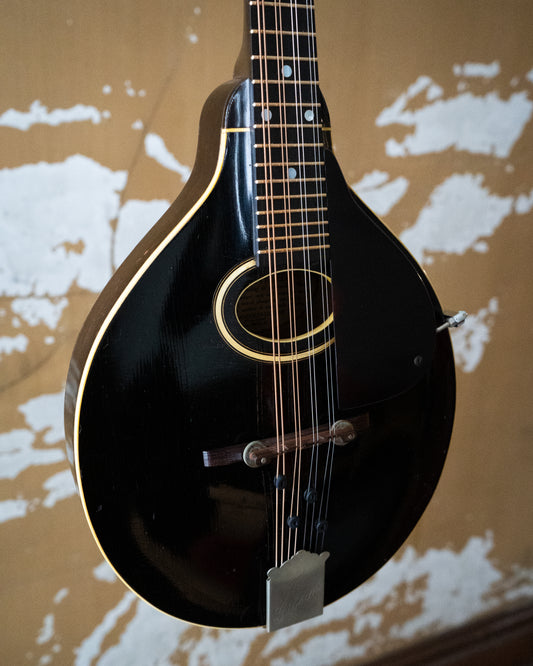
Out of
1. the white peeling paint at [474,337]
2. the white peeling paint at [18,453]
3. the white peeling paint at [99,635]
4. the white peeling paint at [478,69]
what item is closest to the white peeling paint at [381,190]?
the white peeling paint at [478,69]

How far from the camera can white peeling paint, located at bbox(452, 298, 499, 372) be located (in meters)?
1.31

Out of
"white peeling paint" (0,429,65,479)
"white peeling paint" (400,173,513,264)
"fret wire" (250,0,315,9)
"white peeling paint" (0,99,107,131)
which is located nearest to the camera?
"fret wire" (250,0,315,9)

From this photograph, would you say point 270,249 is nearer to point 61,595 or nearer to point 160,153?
point 160,153

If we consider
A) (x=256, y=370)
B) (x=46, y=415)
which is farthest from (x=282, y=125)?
(x=46, y=415)

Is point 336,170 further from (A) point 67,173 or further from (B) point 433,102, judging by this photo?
(B) point 433,102

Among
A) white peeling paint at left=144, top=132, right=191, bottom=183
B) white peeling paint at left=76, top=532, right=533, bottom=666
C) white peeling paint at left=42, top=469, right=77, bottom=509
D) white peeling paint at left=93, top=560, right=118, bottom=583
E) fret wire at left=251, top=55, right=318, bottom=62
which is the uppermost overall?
white peeling paint at left=144, top=132, right=191, bottom=183

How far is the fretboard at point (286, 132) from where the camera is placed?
606 mm

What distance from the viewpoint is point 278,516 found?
2.27 ft

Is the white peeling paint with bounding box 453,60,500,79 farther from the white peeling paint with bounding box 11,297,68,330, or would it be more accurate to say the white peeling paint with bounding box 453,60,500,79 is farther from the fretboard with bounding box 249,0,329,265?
the white peeling paint with bounding box 11,297,68,330

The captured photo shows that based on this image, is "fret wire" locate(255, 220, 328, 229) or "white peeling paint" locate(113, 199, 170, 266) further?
"white peeling paint" locate(113, 199, 170, 266)

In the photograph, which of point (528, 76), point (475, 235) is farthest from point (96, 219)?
point (528, 76)

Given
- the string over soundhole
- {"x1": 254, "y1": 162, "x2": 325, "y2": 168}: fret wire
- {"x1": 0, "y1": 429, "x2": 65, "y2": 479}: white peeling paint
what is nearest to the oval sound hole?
the string over soundhole

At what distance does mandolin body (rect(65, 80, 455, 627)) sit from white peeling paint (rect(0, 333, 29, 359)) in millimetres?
302

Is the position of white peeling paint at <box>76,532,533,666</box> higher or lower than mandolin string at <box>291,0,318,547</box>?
lower
